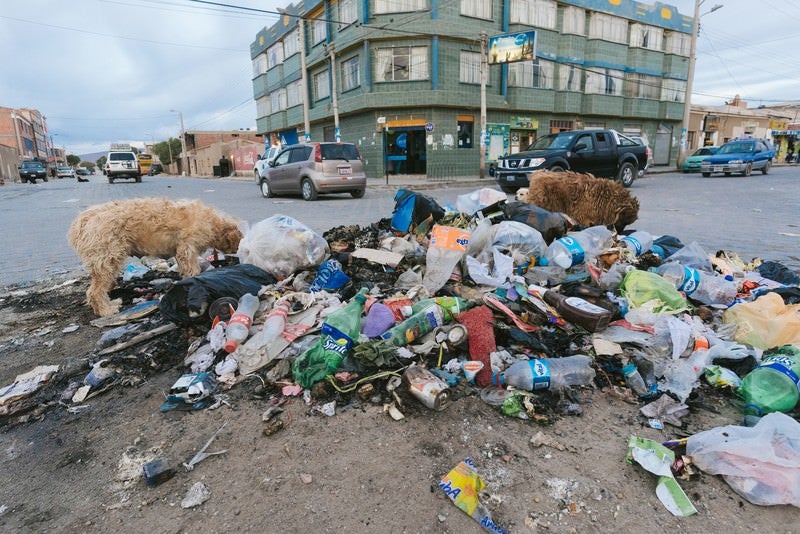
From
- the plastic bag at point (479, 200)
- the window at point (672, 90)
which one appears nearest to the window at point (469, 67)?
the window at point (672, 90)

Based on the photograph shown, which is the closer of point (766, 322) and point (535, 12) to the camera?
point (766, 322)

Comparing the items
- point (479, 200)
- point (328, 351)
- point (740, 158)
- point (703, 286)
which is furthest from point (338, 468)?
point (740, 158)

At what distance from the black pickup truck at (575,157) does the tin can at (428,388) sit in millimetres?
9936

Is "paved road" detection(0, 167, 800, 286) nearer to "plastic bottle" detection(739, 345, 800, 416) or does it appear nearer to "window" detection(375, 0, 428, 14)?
"plastic bottle" detection(739, 345, 800, 416)

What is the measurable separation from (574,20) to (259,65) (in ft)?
81.3

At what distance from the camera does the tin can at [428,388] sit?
2182mm

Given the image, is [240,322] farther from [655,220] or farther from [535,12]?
[535,12]

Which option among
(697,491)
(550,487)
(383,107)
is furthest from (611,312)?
(383,107)

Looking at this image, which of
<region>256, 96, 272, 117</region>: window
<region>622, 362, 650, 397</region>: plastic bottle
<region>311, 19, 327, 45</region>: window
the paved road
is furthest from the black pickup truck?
<region>256, 96, 272, 117</region>: window

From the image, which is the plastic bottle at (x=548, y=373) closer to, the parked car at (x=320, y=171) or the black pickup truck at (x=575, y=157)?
the black pickup truck at (x=575, y=157)

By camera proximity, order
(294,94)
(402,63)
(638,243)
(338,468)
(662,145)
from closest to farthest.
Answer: (338,468) → (638,243) → (402,63) → (294,94) → (662,145)

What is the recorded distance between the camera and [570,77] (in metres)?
26.7

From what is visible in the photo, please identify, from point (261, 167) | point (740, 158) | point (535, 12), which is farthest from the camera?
point (535, 12)

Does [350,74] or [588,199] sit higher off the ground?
[350,74]
